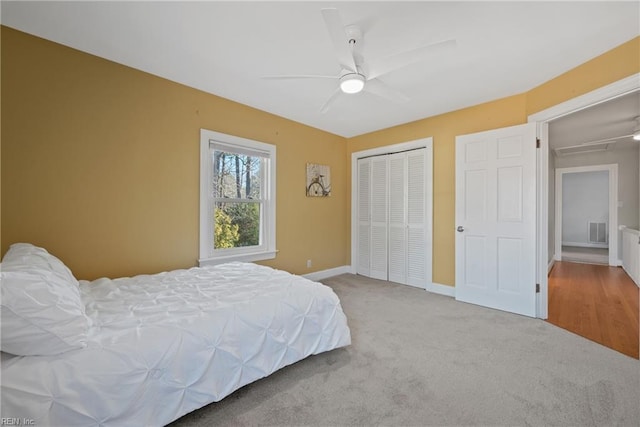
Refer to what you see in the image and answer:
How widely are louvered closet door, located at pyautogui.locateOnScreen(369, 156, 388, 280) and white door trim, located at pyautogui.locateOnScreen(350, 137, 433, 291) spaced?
17 cm

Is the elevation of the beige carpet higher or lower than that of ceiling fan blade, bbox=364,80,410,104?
lower

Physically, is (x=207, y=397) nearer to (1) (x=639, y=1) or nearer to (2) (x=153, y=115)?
(2) (x=153, y=115)

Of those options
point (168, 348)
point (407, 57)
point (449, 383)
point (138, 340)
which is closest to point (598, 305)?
point (449, 383)

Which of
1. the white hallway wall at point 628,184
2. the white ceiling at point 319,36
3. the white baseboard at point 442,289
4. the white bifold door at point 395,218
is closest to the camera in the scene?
the white ceiling at point 319,36

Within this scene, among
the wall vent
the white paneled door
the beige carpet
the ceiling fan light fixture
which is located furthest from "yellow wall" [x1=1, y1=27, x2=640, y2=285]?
the wall vent

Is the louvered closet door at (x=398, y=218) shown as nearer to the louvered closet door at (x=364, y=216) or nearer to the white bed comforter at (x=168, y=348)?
the louvered closet door at (x=364, y=216)

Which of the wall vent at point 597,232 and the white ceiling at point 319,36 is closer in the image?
the white ceiling at point 319,36

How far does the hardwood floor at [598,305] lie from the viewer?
8.25 ft

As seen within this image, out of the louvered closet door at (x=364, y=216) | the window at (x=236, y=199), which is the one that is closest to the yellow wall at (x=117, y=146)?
the window at (x=236, y=199)

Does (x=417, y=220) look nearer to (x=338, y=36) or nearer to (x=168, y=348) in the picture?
(x=338, y=36)

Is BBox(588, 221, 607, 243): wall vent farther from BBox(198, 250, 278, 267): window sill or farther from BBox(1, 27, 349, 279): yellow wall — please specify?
BBox(1, 27, 349, 279): yellow wall

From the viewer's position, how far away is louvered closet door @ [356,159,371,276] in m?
4.69

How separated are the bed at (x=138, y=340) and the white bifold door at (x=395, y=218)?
7.61ft

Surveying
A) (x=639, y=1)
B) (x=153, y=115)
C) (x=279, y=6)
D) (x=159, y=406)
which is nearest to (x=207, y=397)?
(x=159, y=406)
